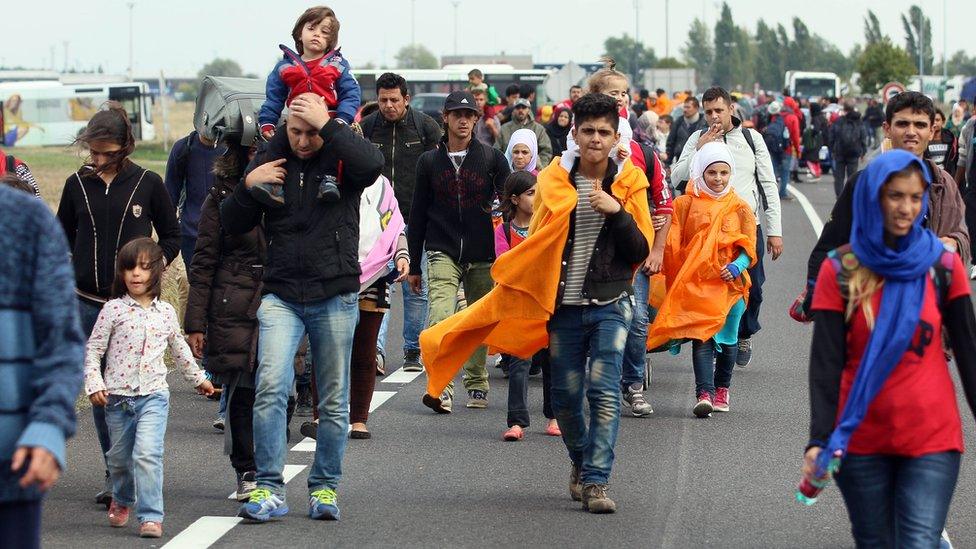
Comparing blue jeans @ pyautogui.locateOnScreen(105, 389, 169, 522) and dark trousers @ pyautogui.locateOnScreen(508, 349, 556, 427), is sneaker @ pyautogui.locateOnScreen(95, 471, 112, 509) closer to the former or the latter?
blue jeans @ pyautogui.locateOnScreen(105, 389, 169, 522)

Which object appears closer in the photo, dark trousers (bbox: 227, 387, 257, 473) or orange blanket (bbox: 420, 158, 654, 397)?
orange blanket (bbox: 420, 158, 654, 397)

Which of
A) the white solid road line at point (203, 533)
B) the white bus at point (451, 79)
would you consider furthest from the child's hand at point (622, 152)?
the white bus at point (451, 79)

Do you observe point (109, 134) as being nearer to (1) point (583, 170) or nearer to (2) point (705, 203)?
(1) point (583, 170)

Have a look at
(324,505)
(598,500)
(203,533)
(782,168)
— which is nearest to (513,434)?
(598,500)

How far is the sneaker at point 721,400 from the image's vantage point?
10133mm

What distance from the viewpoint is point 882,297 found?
15.9 feet

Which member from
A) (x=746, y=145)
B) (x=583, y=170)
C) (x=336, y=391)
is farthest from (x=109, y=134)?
(x=746, y=145)

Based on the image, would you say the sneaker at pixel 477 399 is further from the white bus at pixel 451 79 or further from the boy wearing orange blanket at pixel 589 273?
the white bus at pixel 451 79

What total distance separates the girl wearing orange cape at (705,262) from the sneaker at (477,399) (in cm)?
116

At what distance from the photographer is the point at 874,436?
15.9 feet

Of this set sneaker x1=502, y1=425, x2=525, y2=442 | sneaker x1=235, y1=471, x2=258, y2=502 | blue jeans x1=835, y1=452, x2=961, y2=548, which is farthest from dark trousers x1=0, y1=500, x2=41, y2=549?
sneaker x1=502, y1=425, x2=525, y2=442

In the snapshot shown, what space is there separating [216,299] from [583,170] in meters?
1.77

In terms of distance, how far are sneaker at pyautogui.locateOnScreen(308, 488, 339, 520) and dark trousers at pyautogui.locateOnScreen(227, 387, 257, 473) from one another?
18.1 inches

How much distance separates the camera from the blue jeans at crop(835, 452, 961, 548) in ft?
15.6
